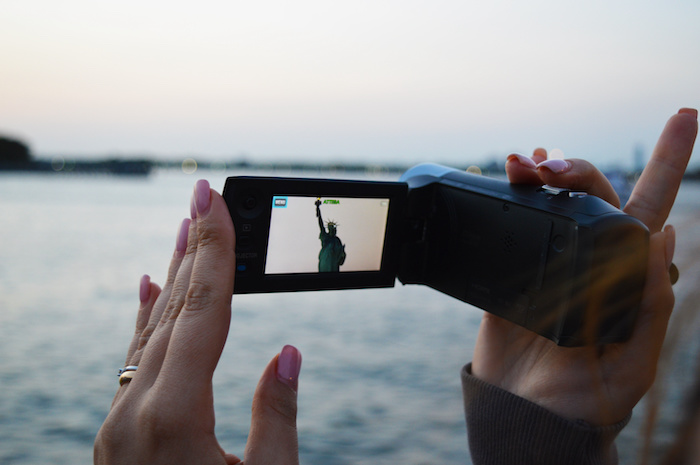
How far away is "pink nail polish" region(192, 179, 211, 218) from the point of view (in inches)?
35.4

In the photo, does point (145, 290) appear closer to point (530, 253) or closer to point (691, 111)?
point (530, 253)

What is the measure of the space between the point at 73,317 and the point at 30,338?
2.34 ft

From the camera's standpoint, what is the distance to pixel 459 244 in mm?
1295

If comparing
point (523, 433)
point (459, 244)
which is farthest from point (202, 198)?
point (523, 433)

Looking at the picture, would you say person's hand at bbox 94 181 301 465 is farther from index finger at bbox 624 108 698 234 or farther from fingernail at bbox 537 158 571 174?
index finger at bbox 624 108 698 234

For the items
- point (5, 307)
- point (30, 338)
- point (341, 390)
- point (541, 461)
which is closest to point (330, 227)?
point (541, 461)

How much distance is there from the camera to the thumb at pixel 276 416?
83 cm

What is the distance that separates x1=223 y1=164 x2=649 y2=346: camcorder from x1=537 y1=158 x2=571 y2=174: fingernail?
4 centimetres

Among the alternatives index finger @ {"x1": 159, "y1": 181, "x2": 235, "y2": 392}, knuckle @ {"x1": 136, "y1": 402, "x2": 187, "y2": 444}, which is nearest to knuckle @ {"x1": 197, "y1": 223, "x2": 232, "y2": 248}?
index finger @ {"x1": 159, "y1": 181, "x2": 235, "y2": 392}

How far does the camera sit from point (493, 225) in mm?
1209

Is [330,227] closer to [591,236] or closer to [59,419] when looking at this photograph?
[591,236]

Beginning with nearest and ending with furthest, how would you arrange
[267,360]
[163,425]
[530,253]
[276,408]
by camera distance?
[163,425]
[276,408]
[530,253]
[267,360]

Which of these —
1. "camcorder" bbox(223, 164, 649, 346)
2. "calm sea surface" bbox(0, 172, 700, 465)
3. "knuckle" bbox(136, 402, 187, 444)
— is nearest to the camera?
"knuckle" bbox(136, 402, 187, 444)

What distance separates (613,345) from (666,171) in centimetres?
39
